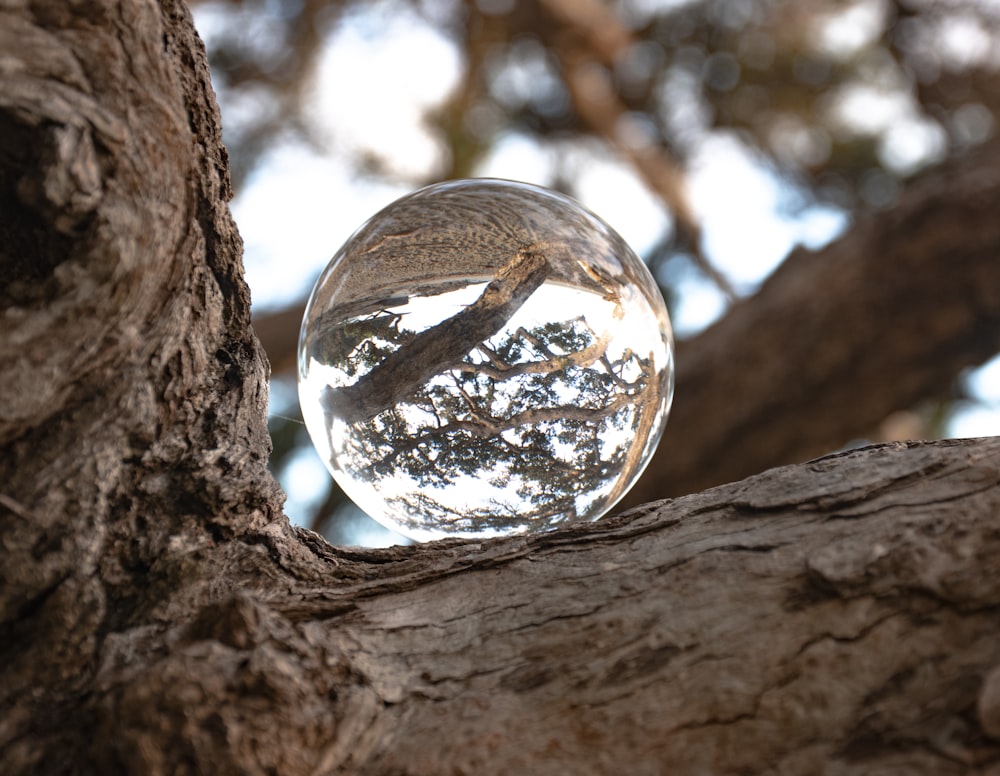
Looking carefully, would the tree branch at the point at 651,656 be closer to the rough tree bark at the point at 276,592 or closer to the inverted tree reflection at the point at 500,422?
the rough tree bark at the point at 276,592

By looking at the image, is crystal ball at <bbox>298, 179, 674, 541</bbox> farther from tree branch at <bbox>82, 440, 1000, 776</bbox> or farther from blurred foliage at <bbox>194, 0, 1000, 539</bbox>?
blurred foliage at <bbox>194, 0, 1000, 539</bbox>

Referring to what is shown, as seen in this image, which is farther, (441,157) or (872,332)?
(441,157)

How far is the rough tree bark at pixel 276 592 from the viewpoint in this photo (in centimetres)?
90

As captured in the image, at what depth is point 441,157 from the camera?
13.6 feet

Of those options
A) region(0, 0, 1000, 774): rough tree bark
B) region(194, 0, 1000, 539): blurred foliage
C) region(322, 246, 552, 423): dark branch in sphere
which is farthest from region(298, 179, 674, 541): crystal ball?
region(194, 0, 1000, 539): blurred foliage

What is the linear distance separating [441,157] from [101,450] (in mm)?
3304

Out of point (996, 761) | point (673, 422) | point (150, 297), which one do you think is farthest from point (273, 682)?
point (673, 422)

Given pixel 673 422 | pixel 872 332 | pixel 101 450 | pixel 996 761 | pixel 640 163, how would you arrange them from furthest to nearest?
pixel 640 163 → pixel 673 422 → pixel 872 332 → pixel 101 450 → pixel 996 761

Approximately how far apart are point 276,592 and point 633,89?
11.5 feet

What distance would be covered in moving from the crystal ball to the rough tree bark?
0.20 meters

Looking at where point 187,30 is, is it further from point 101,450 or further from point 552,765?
point 552,765

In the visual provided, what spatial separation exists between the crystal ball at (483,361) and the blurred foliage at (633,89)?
2.66 m

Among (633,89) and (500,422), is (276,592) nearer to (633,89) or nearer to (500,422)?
(500,422)

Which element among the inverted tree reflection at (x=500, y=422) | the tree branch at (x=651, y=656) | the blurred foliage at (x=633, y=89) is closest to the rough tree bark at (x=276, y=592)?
the tree branch at (x=651, y=656)
